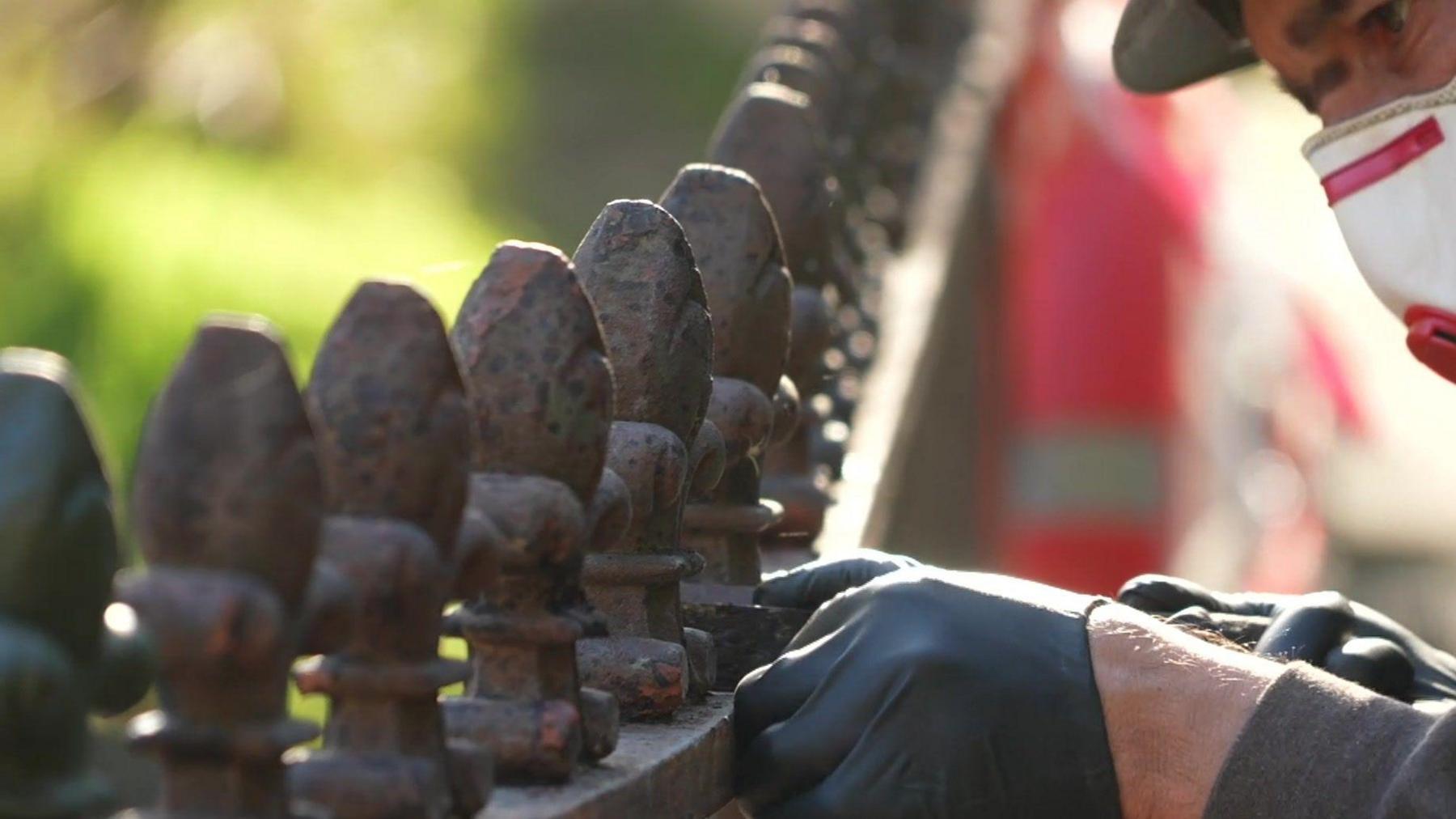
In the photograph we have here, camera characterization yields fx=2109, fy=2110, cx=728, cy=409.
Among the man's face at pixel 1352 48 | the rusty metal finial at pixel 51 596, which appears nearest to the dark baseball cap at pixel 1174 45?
the man's face at pixel 1352 48

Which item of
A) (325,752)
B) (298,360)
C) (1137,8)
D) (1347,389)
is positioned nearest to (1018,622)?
(325,752)

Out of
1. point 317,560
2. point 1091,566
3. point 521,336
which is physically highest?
point 521,336

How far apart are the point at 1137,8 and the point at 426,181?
9.05 meters

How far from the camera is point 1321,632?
276cm

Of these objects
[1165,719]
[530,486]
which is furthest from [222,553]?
[1165,719]

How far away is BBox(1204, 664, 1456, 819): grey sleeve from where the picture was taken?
7.77 ft

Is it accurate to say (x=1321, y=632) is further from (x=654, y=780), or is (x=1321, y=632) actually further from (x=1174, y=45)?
(x=1174, y=45)

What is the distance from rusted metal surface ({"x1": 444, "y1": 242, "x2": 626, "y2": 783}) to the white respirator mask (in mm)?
1633

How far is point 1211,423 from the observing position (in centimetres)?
1244

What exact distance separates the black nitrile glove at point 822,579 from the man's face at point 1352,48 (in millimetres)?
1082

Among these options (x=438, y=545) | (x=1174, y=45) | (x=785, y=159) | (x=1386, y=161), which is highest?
(x=1174, y=45)

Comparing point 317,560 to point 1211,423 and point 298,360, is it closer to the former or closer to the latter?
point 298,360

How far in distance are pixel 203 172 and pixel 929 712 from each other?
320 inches

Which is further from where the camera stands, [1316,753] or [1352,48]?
[1352,48]
